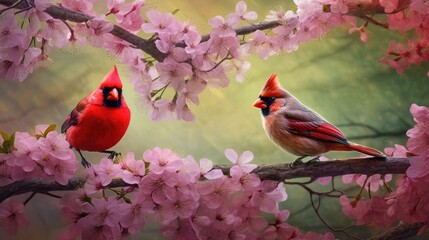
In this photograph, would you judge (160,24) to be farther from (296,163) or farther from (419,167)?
(419,167)

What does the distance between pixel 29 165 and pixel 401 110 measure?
114 centimetres

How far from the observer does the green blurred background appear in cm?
166

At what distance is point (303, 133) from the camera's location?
158 cm

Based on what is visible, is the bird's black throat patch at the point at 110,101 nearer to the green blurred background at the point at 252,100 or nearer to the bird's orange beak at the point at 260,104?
the green blurred background at the point at 252,100

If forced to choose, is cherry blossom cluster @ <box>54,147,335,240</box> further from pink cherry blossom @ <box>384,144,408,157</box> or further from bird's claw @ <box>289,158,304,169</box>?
pink cherry blossom @ <box>384,144,408,157</box>

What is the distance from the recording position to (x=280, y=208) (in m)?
1.78

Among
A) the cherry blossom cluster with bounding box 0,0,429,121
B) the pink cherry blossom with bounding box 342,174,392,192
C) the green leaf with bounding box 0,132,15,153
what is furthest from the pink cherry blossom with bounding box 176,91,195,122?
the pink cherry blossom with bounding box 342,174,392,192

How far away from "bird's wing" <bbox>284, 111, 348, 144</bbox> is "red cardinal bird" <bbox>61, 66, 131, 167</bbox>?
0.45 metres

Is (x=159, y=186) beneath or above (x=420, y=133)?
beneath

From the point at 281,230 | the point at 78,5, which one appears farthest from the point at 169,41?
the point at 281,230

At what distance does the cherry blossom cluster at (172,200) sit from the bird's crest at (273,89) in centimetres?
20

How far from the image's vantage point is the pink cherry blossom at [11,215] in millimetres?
1568

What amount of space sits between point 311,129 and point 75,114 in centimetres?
65

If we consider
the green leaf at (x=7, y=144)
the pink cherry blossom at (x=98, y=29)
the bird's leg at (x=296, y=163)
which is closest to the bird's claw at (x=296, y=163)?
the bird's leg at (x=296, y=163)
